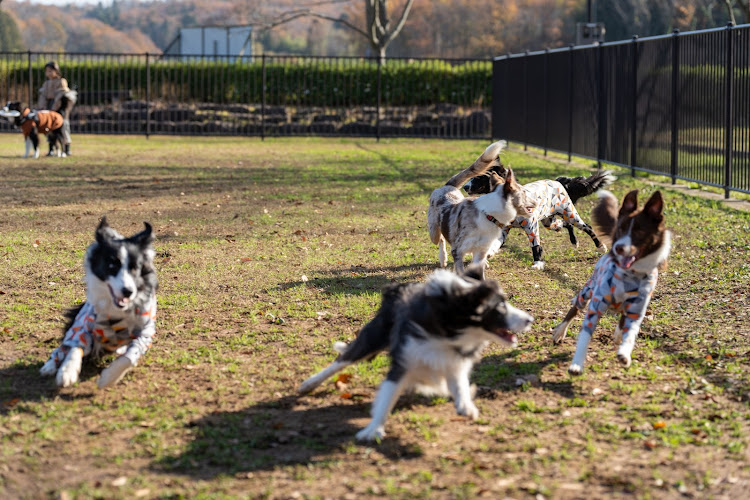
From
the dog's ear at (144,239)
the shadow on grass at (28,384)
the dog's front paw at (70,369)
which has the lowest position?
the shadow on grass at (28,384)

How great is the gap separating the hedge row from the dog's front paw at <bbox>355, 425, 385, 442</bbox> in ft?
88.7

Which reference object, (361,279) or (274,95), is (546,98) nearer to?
(274,95)

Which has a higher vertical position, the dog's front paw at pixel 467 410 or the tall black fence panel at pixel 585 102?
the tall black fence panel at pixel 585 102

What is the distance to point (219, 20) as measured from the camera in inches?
2386

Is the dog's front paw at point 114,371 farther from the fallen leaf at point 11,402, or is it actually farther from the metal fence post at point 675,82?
the metal fence post at point 675,82

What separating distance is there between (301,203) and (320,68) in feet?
62.5

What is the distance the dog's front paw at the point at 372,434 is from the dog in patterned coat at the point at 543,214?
391 centimetres

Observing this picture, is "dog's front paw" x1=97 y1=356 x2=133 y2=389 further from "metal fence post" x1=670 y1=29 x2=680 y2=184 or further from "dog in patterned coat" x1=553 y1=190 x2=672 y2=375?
"metal fence post" x1=670 y1=29 x2=680 y2=184

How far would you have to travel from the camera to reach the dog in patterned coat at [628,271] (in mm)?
5098

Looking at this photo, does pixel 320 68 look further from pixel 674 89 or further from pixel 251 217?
pixel 251 217

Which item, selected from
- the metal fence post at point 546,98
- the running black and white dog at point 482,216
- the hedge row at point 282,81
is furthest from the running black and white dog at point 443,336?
the hedge row at point 282,81

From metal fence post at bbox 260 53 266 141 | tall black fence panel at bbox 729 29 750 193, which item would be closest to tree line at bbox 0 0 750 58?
metal fence post at bbox 260 53 266 141

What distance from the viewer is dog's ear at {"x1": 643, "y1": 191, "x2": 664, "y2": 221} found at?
505cm

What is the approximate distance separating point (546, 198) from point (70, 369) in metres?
5.18
